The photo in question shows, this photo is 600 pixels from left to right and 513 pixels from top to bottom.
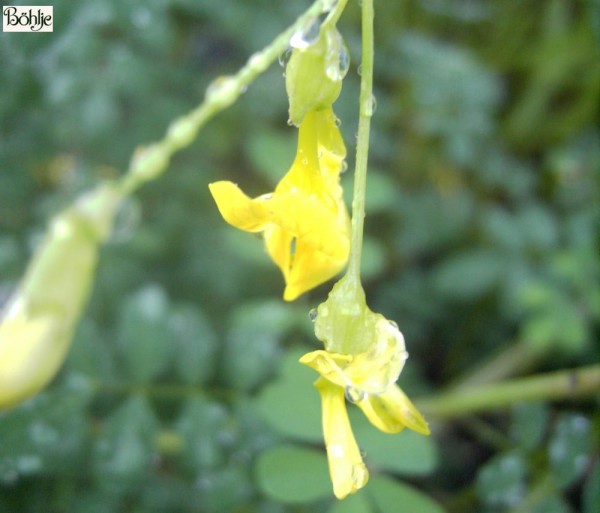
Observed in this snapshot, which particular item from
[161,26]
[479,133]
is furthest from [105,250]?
[479,133]

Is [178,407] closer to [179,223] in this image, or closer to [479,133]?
[179,223]

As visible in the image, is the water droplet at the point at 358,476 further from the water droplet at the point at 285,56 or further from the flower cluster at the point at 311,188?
the water droplet at the point at 285,56

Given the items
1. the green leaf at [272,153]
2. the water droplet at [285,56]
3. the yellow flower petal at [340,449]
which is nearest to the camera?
the yellow flower petal at [340,449]

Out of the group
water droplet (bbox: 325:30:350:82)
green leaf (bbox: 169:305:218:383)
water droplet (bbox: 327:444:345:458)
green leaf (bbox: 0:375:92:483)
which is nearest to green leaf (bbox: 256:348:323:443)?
green leaf (bbox: 169:305:218:383)

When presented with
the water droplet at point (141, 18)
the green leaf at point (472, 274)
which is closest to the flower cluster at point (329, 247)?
the water droplet at point (141, 18)

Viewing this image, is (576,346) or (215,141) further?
(215,141)

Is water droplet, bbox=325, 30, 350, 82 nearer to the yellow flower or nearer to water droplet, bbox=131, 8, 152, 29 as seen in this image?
the yellow flower

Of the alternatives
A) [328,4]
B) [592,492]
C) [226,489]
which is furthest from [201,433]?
[328,4]
